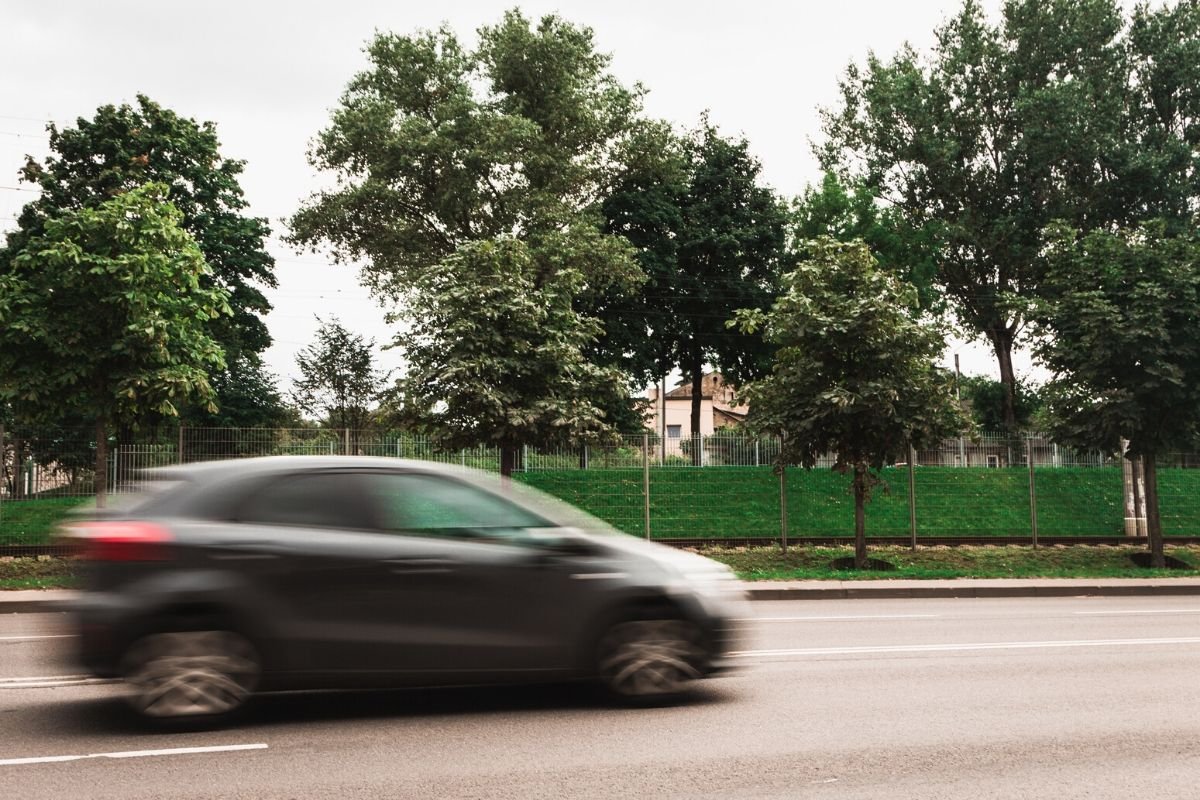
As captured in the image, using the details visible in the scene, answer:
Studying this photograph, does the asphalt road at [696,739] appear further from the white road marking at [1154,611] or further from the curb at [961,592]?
the curb at [961,592]

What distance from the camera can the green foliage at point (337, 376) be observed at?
3866 cm

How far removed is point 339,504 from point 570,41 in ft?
109

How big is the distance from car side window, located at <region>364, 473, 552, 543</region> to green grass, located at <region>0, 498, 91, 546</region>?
45.2ft

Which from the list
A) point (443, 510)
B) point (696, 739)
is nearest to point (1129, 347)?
point (696, 739)

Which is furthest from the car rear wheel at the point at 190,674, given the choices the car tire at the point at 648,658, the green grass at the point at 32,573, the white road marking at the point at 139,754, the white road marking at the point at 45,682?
the green grass at the point at 32,573

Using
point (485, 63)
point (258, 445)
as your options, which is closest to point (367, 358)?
Result: point (485, 63)

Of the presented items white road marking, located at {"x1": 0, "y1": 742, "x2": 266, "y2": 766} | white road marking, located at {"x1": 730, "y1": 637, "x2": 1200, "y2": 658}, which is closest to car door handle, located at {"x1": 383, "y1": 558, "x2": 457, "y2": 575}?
white road marking, located at {"x1": 0, "y1": 742, "x2": 266, "y2": 766}

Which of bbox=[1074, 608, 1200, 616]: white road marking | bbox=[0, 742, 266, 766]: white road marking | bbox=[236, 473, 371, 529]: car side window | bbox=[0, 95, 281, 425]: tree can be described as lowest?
bbox=[1074, 608, 1200, 616]: white road marking

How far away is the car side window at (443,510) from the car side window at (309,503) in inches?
5.0

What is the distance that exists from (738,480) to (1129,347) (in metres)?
7.90

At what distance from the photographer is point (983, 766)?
5566 millimetres

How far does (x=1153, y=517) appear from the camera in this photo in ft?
71.0

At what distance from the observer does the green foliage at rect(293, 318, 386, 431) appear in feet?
127

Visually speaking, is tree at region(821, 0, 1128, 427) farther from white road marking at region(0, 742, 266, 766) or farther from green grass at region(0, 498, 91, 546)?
white road marking at region(0, 742, 266, 766)
